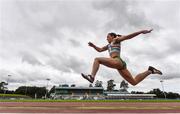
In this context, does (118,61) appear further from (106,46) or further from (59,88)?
(59,88)

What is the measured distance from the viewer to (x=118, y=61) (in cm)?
686

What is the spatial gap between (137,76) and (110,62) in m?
1.47

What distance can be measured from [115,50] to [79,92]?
10615cm

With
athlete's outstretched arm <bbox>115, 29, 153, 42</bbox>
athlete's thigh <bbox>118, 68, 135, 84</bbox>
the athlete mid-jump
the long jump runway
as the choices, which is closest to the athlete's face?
the athlete mid-jump

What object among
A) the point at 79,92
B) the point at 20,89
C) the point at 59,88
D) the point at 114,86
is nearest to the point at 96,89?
the point at 79,92

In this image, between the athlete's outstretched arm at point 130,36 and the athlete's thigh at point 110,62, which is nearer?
the athlete's thigh at point 110,62

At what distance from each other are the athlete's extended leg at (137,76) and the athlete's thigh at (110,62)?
353 mm

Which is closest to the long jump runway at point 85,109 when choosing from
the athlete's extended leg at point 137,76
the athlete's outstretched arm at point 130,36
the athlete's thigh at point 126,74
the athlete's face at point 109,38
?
the athlete's extended leg at point 137,76

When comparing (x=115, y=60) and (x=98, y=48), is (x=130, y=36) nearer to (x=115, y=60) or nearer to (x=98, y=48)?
(x=115, y=60)

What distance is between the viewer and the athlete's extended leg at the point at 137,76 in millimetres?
7201

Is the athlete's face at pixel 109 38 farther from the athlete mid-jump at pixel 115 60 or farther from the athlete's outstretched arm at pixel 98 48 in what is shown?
the athlete's outstretched arm at pixel 98 48

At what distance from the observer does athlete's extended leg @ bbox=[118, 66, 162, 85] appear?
7201 mm

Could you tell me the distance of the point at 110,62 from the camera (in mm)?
6664

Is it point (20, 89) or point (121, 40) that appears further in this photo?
point (20, 89)
